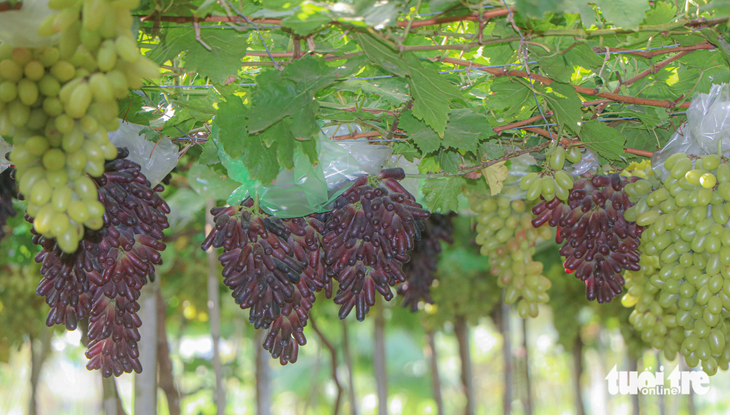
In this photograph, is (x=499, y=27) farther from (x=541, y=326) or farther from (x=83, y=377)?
(x=541, y=326)

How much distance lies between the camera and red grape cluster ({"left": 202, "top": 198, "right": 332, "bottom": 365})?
1.40 m

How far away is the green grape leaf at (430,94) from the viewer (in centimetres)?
120

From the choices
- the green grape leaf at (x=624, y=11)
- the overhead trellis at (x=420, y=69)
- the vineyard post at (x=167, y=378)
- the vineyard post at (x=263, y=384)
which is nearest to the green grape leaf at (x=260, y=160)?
the overhead trellis at (x=420, y=69)

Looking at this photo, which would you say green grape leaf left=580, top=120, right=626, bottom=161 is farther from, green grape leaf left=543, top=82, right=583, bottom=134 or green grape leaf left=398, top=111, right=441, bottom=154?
green grape leaf left=398, top=111, right=441, bottom=154

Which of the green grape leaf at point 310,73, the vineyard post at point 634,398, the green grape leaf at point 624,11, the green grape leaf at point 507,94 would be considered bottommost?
the vineyard post at point 634,398

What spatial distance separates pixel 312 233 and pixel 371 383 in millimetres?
12099

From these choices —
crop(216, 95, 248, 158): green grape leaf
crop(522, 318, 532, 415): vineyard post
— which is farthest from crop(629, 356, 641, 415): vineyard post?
crop(216, 95, 248, 158): green grape leaf

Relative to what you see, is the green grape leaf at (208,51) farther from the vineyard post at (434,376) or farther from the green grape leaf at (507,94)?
the vineyard post at (434,376)

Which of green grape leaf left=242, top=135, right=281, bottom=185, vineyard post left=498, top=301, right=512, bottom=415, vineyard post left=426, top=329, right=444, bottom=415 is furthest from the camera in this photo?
vineyard post left=426, top=329, right=444, bottom=415

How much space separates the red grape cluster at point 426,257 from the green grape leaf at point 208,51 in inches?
55.5

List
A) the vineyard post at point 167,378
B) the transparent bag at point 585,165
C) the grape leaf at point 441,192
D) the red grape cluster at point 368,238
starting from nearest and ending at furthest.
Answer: the red grape cluster at point 368,238 < the transparent bag at point 585,165 < the grape leaf at point 441,192 < the vineyard post at point 167,378

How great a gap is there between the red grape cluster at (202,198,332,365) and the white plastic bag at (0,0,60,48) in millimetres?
648

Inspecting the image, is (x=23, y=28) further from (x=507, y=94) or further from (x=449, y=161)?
(x=449, y=161)

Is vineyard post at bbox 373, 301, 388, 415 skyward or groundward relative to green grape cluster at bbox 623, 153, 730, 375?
groundward
